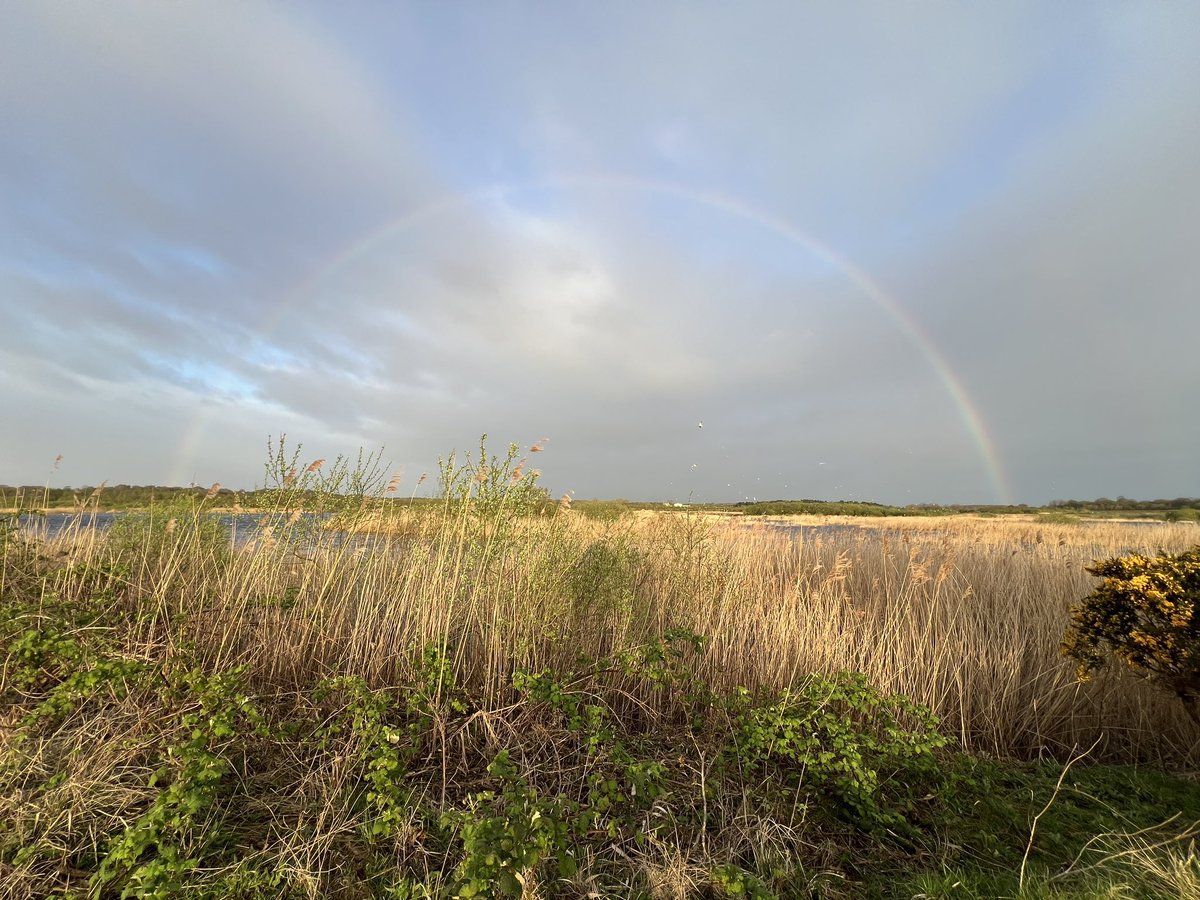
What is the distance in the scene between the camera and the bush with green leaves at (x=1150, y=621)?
A: 11.4 feet

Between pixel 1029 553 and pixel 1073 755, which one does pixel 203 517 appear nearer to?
pixel 1073 755

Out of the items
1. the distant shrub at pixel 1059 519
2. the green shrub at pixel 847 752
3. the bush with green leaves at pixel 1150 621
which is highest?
the distant shrub at pixel 1059 519

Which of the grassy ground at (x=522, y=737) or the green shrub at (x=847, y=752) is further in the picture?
the green shrub at (x=847, y=752)

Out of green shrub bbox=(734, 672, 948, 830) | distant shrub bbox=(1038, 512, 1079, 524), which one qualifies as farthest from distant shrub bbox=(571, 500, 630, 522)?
distant shrub bbox=(1038, 512, 1079, 524)

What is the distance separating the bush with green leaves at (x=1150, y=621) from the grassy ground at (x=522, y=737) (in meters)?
0.71

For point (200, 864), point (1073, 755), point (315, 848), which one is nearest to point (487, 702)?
point (315, 848)

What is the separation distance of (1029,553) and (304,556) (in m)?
11.5

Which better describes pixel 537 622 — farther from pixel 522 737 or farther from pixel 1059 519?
pixel 1059 519

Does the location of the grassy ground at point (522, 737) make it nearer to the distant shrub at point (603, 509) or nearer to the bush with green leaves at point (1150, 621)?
the bush with green leaves at point (1150, 621)

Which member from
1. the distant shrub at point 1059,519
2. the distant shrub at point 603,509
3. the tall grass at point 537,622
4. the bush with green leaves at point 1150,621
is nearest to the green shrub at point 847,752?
the tall grass at point 537,622

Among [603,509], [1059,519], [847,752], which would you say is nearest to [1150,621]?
[847,752]

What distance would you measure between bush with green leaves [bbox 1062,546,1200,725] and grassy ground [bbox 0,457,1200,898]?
2.33 feet

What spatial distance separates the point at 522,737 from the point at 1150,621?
4.35m

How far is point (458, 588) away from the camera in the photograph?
14.0 ft
